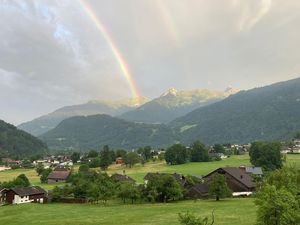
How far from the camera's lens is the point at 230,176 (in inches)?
4006

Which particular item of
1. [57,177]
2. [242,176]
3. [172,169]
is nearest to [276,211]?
[242,176]

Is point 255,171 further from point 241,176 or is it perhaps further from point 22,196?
point 22,196

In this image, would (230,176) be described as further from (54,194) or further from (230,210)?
(54,194)

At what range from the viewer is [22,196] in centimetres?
9900

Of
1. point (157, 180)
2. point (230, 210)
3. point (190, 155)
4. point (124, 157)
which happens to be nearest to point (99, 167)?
point (124, 157)

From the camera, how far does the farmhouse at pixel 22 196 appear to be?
98.4 m

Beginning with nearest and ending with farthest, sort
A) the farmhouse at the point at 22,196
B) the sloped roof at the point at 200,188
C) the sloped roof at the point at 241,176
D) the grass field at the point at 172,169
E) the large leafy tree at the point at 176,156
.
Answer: the sloped roof at the point at 200,188
the farmhouse at the point at 22,196
the sloped roof at the point at 241,176
the grass field at the point at 172,169
the large leafy tree at the point at 176,156

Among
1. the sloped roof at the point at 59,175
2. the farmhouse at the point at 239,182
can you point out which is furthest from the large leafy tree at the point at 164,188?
the sloped roof at the point at 59,175

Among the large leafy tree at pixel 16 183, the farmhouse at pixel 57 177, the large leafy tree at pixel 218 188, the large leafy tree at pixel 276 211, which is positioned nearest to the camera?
the large leafy tree at pixel 276 211

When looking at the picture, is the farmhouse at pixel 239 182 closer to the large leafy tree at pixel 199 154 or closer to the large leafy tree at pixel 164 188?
the large leafy tree at pixel 164 188

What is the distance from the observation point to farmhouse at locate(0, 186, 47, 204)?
98.4 m

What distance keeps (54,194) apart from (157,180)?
2583 cm

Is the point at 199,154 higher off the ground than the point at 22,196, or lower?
higher

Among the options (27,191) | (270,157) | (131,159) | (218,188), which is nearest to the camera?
(218,188)
